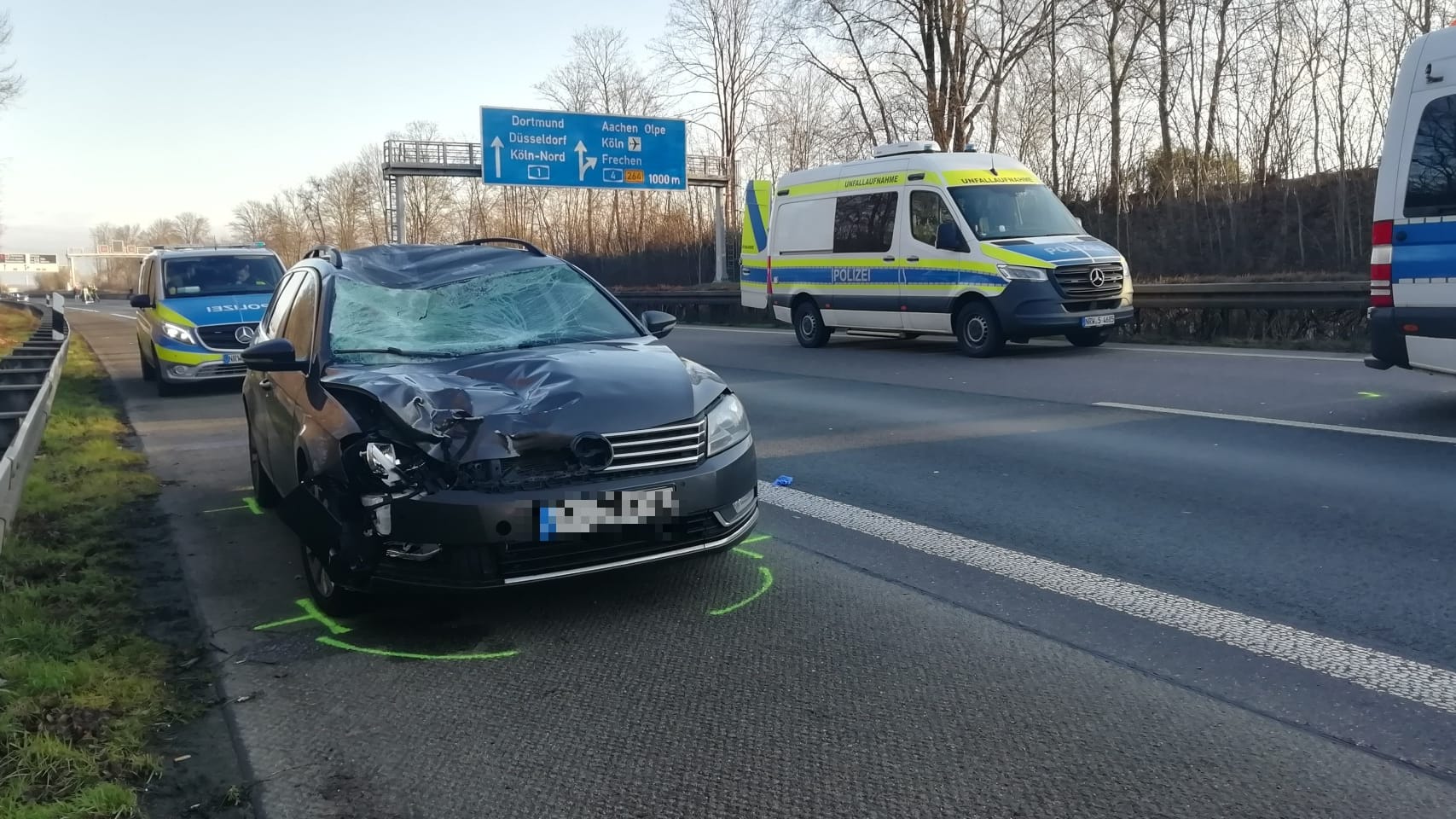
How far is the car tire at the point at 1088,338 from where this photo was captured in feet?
48.7

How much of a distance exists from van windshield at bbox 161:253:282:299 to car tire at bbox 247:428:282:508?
24.9ft

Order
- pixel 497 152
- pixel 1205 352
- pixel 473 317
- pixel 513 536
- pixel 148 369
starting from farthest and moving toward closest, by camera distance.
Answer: pixel 497 152, pixel 148 369, pixel 1205 352, pixel 473 317, pixel 513 536

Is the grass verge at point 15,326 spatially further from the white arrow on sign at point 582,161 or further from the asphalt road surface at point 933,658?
the asphalt road surface at point 933,658

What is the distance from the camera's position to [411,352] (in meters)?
5.23

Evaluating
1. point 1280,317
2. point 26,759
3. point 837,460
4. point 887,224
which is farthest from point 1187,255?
point 26,759

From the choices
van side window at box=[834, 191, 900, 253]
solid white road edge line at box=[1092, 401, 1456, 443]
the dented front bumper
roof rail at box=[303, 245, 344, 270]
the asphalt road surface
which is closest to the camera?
the asphalt road surface

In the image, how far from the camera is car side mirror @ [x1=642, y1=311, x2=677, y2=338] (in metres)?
6.09

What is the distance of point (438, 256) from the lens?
6.41 m

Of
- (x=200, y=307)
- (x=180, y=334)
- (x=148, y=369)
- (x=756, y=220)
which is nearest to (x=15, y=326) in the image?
(x=148, y=369)

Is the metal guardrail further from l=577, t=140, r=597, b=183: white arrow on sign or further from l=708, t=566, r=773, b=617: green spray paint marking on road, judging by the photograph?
l=577, t=140, r=597, b=183: white arrow on sign

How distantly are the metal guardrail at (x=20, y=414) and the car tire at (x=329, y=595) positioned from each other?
5.34 ft

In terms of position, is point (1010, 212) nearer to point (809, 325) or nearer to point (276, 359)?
point (809, 325)

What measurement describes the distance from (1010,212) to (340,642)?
12267 millimetres

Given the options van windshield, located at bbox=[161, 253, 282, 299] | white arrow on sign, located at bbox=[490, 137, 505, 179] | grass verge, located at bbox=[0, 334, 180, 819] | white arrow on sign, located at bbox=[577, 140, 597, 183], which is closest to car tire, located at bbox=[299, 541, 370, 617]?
grass verge, located at bbox=[0, 334, 180, 819]
